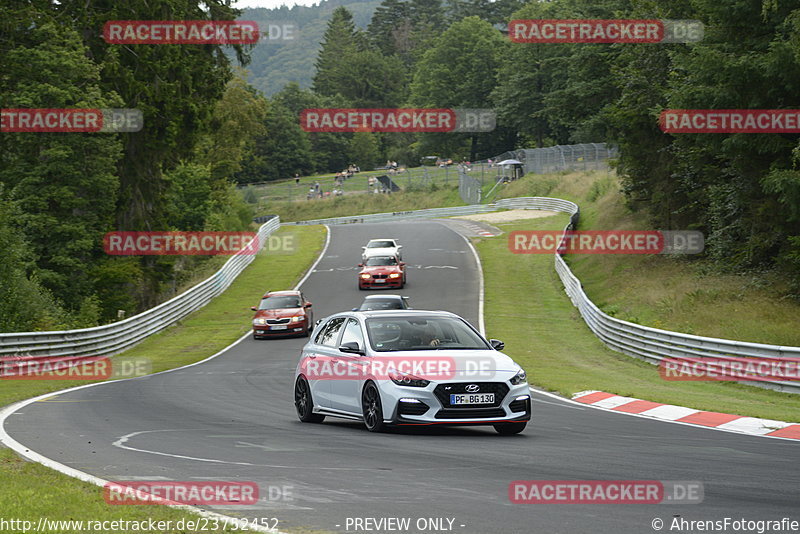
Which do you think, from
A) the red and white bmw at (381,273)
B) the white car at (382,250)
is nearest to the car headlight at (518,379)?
the red and white bmw at (381,273)

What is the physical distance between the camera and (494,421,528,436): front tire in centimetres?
1279

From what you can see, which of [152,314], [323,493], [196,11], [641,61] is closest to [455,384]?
[323,493]

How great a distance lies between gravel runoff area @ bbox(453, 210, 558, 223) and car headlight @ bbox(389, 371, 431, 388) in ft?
213

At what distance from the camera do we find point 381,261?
4625 cm

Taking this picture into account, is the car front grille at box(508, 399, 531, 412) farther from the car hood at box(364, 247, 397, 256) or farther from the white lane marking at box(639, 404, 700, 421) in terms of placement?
the car hood at box(364, 247, 397, 256)

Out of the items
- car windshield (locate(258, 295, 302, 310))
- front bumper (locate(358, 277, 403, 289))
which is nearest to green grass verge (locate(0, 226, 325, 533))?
car windshield (locate(258, 295, 302, 310))

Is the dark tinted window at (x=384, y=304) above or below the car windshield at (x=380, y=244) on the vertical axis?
below

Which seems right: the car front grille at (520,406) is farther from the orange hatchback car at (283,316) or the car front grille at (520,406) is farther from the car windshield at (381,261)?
the car windshield at (381,261)

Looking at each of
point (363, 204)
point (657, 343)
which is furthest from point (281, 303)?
point (363, 204)

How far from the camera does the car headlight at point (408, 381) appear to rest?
40.8 feet

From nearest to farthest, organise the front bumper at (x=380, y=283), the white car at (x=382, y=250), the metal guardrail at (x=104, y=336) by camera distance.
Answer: the metal guardrail at (x=104, y=336)
the front bumper at (x=380, y=283)
the white car at (x=382, y=250)

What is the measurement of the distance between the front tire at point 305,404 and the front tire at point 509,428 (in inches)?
117

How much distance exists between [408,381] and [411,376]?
77 mm

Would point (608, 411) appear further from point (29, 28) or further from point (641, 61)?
point (29, 28)
